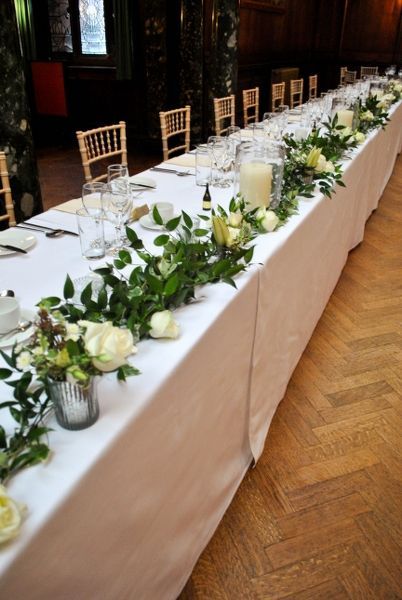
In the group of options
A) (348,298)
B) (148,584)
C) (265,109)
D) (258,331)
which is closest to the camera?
(148,584)

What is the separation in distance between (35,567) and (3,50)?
9.23ft

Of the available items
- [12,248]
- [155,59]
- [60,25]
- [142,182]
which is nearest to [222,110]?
[155,59]

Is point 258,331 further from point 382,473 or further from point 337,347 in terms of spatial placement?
point 337,347

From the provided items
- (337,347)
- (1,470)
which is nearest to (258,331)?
A: (1,470)

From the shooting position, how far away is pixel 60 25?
6777mm

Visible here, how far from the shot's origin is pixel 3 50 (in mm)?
2668

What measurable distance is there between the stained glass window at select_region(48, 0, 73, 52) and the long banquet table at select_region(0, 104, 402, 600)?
5.95m

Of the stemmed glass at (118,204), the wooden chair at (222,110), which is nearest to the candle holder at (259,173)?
the stemmed glass at (118,204)

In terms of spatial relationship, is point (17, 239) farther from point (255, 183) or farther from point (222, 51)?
point (222, 51)

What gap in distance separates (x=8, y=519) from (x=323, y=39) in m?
10.8

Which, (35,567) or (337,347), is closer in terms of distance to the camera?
(35,567)

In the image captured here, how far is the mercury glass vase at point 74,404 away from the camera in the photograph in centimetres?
73

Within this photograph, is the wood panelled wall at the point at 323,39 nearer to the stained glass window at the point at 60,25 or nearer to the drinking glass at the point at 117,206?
the stained glass window at the point at 60,25

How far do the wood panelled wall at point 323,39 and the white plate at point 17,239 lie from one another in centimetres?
695
